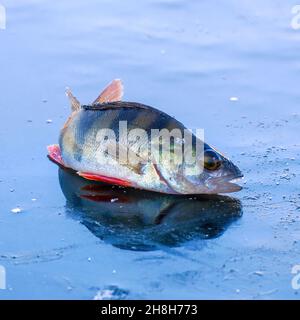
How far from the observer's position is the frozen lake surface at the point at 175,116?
165 inches

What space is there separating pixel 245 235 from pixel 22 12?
4.86m

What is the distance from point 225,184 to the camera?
488cm

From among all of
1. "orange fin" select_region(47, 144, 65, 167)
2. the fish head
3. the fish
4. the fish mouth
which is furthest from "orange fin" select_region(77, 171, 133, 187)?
the fish mouth

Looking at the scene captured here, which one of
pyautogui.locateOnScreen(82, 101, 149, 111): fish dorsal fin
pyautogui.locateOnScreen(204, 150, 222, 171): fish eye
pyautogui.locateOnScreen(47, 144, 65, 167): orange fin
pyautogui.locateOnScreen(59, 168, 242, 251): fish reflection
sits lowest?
pyautogui.locateOnScreen(59, 168, 242, 251): fish reflection

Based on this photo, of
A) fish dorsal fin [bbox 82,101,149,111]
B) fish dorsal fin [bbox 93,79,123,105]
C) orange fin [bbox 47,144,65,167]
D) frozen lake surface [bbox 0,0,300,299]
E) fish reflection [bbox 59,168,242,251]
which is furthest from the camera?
orange fin [bbox 47,144,65,167]

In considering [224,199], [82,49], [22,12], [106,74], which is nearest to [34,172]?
[224,199]

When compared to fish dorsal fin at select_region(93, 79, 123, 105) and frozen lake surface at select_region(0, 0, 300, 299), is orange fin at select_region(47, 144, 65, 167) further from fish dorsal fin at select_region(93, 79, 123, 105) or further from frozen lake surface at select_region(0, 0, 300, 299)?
fish dorsal fin at select_region(93, 79, 123, 105)

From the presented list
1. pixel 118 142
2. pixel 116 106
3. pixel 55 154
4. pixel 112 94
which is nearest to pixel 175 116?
pixel 112 94

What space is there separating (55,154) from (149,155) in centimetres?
87

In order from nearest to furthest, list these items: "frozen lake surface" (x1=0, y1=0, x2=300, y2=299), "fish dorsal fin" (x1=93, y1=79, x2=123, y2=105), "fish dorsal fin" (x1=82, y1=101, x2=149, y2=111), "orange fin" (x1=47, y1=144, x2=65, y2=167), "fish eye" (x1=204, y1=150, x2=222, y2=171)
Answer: "frozen lake surface" (x1=0, y1=0, x2=300, y2=299)
"fish eye" (x1=204, y1=150, x2=222, y2=171)
"fish dorsal fin" (x1=82, y1=101, x2=149, y2=111)
"fish dorsal fin" (x1=93, y1=79, x2=123, y2=105)
"orange fin" (x1=47, y1=144, x2=65, y2=167)

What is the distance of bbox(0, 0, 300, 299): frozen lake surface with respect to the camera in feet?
13.7

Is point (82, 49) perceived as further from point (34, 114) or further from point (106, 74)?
point (34, 114)

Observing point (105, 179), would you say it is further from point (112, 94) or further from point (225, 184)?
point (225, 184)

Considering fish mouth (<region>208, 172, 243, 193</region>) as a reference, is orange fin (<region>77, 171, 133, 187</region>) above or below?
below
